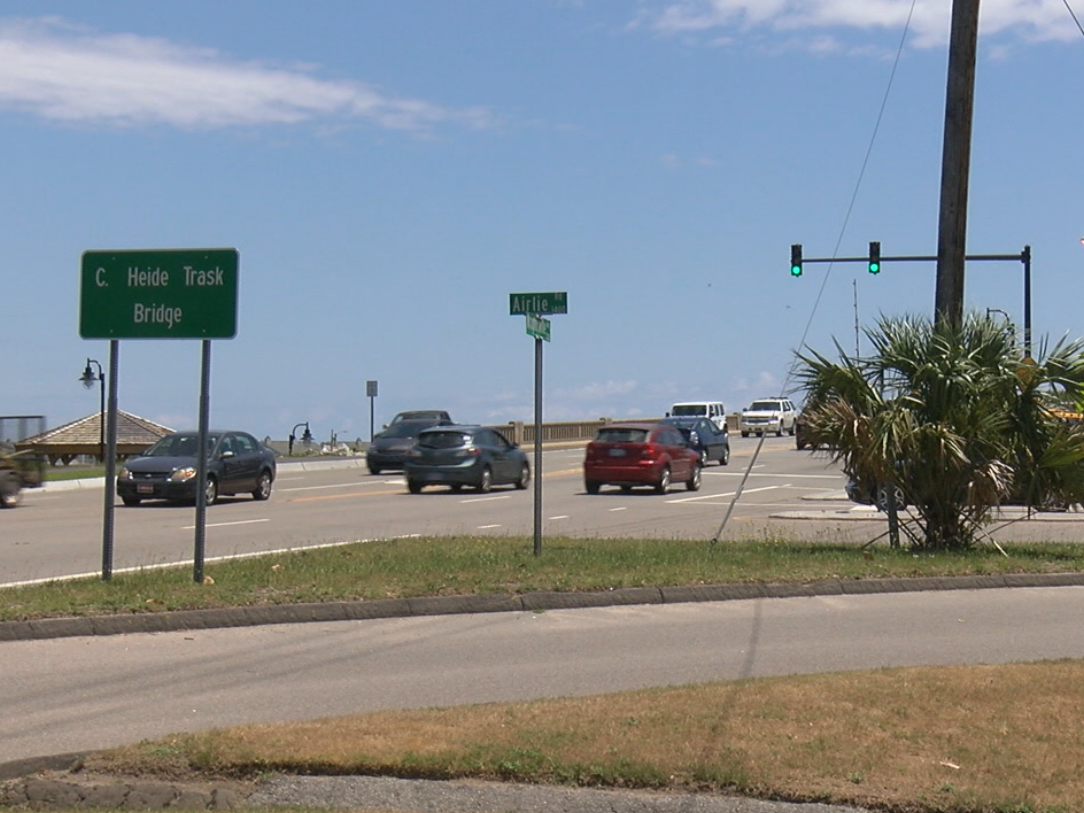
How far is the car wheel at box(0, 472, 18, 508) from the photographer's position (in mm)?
29500

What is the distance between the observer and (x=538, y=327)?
15914 millimetres

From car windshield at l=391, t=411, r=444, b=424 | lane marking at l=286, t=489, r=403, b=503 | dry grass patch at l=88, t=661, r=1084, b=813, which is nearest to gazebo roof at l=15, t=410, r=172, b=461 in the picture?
car windshield at l=391, t=411, r=444, b=424

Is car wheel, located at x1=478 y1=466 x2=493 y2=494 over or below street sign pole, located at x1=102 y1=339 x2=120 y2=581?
below

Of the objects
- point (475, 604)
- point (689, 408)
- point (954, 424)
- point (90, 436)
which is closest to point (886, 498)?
point (954, 424)

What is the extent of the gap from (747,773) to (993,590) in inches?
351

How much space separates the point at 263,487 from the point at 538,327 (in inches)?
684

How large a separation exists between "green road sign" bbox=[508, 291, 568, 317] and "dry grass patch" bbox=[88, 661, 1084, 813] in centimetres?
791

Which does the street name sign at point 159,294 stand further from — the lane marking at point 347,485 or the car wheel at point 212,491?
the lane marking at point 347,485

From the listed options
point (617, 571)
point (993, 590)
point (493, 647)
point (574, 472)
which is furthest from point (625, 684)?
point (574, 472)

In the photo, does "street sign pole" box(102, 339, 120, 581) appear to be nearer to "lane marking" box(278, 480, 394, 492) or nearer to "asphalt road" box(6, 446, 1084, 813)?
"asphalt road" box(6, 446, 1084, 813)

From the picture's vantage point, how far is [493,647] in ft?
37.6

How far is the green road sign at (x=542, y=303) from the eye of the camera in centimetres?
1600

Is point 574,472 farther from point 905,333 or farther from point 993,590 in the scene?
point 993,590

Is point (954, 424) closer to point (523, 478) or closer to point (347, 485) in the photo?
point (523, 478)
